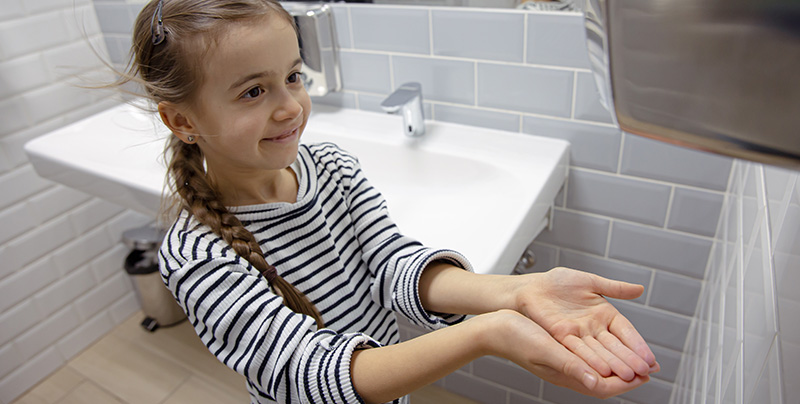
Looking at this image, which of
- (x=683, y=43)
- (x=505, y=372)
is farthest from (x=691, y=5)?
(x=505, y=372)

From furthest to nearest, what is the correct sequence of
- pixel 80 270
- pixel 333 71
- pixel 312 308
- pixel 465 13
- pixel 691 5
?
pixel 80 270 → pixel 333 71 → pixel 465 13 → pixel 312 308 → pixel 691 5

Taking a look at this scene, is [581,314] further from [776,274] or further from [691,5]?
[691,5]

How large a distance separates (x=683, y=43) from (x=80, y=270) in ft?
6.35

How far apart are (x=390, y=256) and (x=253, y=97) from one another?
28 cm

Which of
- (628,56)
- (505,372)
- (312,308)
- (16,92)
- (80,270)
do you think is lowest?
(505,372)

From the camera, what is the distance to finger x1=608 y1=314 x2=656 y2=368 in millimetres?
487

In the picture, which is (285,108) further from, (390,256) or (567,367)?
(567,367)

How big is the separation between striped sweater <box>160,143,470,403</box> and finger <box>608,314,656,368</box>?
0.75 ft

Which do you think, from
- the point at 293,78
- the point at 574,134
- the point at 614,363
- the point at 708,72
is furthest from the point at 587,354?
the point at 574,134

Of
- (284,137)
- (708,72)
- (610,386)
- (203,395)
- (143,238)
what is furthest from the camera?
(143,238)

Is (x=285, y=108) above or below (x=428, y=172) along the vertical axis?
above

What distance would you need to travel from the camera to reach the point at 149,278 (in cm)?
182

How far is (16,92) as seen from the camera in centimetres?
149

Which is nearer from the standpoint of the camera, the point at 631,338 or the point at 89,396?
the point at 631,338
